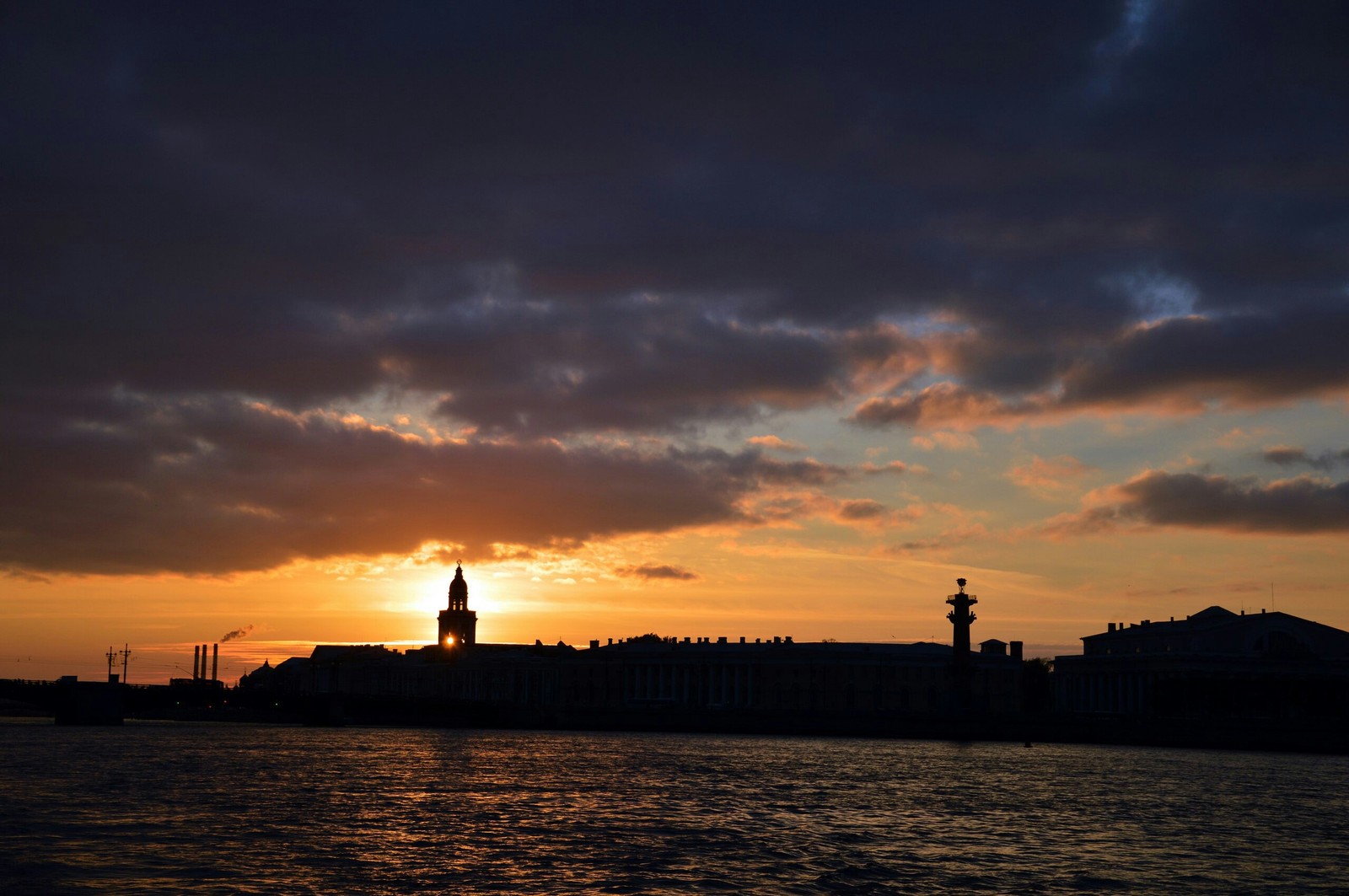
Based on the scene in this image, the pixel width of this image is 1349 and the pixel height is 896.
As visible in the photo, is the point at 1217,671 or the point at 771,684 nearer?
the point at 1217,671

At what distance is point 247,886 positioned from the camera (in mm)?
31172

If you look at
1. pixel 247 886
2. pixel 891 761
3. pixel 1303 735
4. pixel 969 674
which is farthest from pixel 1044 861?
pixel 969 674

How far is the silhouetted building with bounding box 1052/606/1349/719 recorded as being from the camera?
430ft

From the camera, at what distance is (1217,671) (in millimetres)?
135125

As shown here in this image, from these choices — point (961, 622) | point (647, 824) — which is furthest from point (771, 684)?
point (647, 824)

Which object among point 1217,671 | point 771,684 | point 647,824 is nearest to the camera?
point 647,824

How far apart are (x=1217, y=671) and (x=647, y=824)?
10499cm

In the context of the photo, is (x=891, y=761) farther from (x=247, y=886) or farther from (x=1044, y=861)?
(x=247, y=886)

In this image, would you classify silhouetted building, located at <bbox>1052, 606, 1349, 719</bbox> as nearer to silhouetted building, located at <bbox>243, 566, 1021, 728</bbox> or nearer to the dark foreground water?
silhouetted building, located at <bbox>243, 566, 1021, 728</bbox>

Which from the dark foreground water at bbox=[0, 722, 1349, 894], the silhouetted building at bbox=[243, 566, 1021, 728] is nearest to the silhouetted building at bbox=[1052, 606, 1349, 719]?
the silhouetted building at bbox=[243, 566, 1021, 728]

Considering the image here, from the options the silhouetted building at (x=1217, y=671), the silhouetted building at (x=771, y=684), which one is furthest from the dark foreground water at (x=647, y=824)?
the silhouetted building at (x=771, y=684)

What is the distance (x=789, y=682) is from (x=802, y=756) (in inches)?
2669

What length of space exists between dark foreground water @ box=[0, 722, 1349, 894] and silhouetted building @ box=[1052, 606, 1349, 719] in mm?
45547

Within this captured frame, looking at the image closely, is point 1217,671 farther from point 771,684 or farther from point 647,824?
point 647,824
